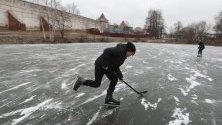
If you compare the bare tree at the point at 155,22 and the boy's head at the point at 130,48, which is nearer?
the boy's head at the point at 130,48

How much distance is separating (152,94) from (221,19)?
80.7 m

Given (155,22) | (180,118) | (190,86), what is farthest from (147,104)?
(155,22)

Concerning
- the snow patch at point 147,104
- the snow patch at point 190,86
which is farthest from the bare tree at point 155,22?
the snow patch at point 147,104

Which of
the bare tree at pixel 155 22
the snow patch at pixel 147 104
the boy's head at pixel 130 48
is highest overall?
the bare tree at pixel 155 22

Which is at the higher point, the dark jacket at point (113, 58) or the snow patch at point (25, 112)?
the dark jacket at point (113, 58)

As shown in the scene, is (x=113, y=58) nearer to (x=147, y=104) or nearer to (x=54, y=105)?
(x=147, y=104)

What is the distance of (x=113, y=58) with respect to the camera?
5.18 m

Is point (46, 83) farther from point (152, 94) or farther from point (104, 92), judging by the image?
point (152, 94)

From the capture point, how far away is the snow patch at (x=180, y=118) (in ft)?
16.0

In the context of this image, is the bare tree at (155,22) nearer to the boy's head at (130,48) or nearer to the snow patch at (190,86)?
the snow patch at (190,86)

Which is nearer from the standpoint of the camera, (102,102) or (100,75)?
(100,75)

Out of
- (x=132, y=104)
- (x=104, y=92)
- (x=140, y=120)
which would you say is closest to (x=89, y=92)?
(x=104, y=92)

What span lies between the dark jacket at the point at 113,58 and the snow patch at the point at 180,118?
1.52 meters

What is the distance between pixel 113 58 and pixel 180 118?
1767 millimetres
